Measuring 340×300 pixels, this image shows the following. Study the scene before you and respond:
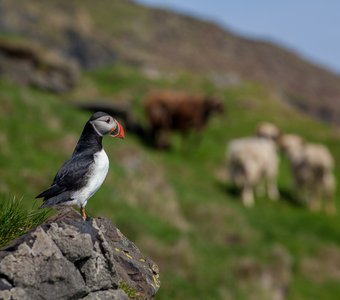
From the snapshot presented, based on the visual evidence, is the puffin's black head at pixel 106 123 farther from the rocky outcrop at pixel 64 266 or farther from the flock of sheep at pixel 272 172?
the flock of sheep at pixel 272 172

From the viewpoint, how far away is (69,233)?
5176 millimetres

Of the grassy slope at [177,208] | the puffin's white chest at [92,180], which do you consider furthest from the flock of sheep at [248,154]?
the puffin's white chest at [92,180]

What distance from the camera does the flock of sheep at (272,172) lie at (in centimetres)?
3034

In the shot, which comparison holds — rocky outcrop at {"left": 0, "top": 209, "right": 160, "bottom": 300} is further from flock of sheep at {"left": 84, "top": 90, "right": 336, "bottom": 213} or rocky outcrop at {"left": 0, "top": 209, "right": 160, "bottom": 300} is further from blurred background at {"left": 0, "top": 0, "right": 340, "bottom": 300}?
flock of sheep at {"left": 84, "top": 90, "right": 336, "bottom": 213}

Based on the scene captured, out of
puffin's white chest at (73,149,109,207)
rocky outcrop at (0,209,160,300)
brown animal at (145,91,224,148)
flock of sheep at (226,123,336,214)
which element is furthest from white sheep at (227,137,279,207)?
rocky outcrop at (0,209,160,300)

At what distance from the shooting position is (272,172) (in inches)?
1267

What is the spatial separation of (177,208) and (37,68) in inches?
967

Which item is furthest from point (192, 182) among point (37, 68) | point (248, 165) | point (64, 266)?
point (64, 266)

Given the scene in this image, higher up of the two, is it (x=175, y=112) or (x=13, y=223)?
(x=13, y=223)

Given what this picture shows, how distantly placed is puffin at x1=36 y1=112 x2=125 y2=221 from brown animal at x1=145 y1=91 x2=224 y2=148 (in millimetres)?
29188

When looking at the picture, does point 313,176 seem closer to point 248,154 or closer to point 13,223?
point 248,154

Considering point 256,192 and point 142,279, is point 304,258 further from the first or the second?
point 142,279

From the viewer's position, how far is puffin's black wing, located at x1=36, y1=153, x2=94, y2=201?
5766mm

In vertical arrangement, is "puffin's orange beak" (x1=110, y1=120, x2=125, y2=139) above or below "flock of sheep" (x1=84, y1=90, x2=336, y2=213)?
above
